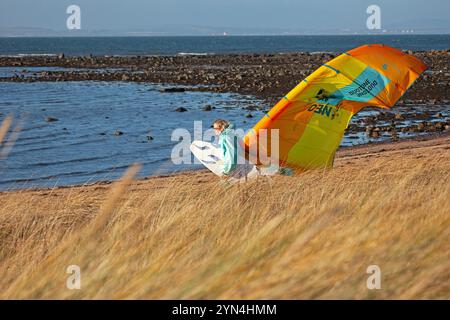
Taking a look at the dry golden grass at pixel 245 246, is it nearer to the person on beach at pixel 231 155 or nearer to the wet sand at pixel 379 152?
the person on beach at pixel 231 155

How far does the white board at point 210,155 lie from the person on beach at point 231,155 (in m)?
0.15

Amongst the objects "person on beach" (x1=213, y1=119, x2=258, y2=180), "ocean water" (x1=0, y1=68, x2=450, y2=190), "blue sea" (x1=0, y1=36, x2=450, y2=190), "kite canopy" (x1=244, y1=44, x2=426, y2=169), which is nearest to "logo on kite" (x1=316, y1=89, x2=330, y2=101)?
"kite canopy" (x1=244, y1=44, x2=426, y2=169)

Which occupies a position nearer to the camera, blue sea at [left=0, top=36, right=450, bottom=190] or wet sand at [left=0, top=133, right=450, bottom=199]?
wet sand at [left=0, top=133, right=450, bottom=199]

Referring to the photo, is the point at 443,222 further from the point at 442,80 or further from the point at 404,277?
the point at 442,80

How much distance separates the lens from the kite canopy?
10367 mm

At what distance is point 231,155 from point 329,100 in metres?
1.82

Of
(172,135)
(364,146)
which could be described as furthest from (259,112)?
(364,146)

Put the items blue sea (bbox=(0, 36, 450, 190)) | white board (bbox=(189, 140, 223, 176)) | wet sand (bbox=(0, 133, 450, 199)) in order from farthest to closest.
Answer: blue sea (bbox=(0, 36, 450, 190))
wet sand (bbox=(0, 133, 450, 199))
white board (bbox=(189, 140, 223, 176))

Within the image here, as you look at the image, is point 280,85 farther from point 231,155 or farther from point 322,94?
point 231,155

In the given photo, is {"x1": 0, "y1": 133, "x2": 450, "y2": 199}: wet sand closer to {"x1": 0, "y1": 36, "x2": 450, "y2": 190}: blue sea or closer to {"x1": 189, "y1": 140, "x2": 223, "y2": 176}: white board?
{"x1": 0, "y1": 36, "x2": 450, "y2": 190}: blue sea

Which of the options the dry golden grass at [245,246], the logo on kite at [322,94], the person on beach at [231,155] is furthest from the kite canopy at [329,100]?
the dry golden grass at [245,246]

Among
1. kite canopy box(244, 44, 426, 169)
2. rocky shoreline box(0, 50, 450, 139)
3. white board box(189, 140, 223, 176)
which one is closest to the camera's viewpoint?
white board box(189, 140, 223, 176)

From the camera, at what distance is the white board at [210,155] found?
9704 mm

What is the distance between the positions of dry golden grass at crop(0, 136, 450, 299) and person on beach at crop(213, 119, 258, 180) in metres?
1.44
